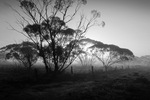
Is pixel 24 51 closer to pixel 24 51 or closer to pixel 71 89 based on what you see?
pixel 24 51

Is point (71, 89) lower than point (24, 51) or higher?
lower

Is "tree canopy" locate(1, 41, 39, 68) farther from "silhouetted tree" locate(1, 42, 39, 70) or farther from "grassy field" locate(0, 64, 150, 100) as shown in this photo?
"grassy field" locate(0, 64, 150, 100)

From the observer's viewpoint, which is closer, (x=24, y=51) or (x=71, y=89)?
(x=71, y=89)

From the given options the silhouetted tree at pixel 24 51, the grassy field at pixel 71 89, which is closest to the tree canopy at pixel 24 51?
the silhouetted tree at pixel 24 51

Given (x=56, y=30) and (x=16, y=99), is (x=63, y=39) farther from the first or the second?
(x=16, y=99)

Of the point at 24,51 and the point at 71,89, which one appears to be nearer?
the point at 71,89

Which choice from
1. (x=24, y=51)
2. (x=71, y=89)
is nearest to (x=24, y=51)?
(x=24, y=51)

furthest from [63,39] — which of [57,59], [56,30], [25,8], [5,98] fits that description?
[5,98]

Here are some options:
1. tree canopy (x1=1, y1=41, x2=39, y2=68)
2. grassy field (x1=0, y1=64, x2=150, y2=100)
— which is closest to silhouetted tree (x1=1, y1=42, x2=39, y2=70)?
tree canopy (x1=1, y1=41, x2=39, y2=68)

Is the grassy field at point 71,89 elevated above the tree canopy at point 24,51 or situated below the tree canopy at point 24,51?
below

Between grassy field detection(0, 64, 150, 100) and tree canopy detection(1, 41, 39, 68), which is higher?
tree canopy detection(1, 41, 39, 68)

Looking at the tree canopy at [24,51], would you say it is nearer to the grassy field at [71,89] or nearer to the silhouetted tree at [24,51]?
the silhouetted tree at [24,51]

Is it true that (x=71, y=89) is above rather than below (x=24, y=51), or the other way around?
below

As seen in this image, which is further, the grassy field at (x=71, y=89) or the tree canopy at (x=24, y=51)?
the tree canopy at (x=24, y=51)
